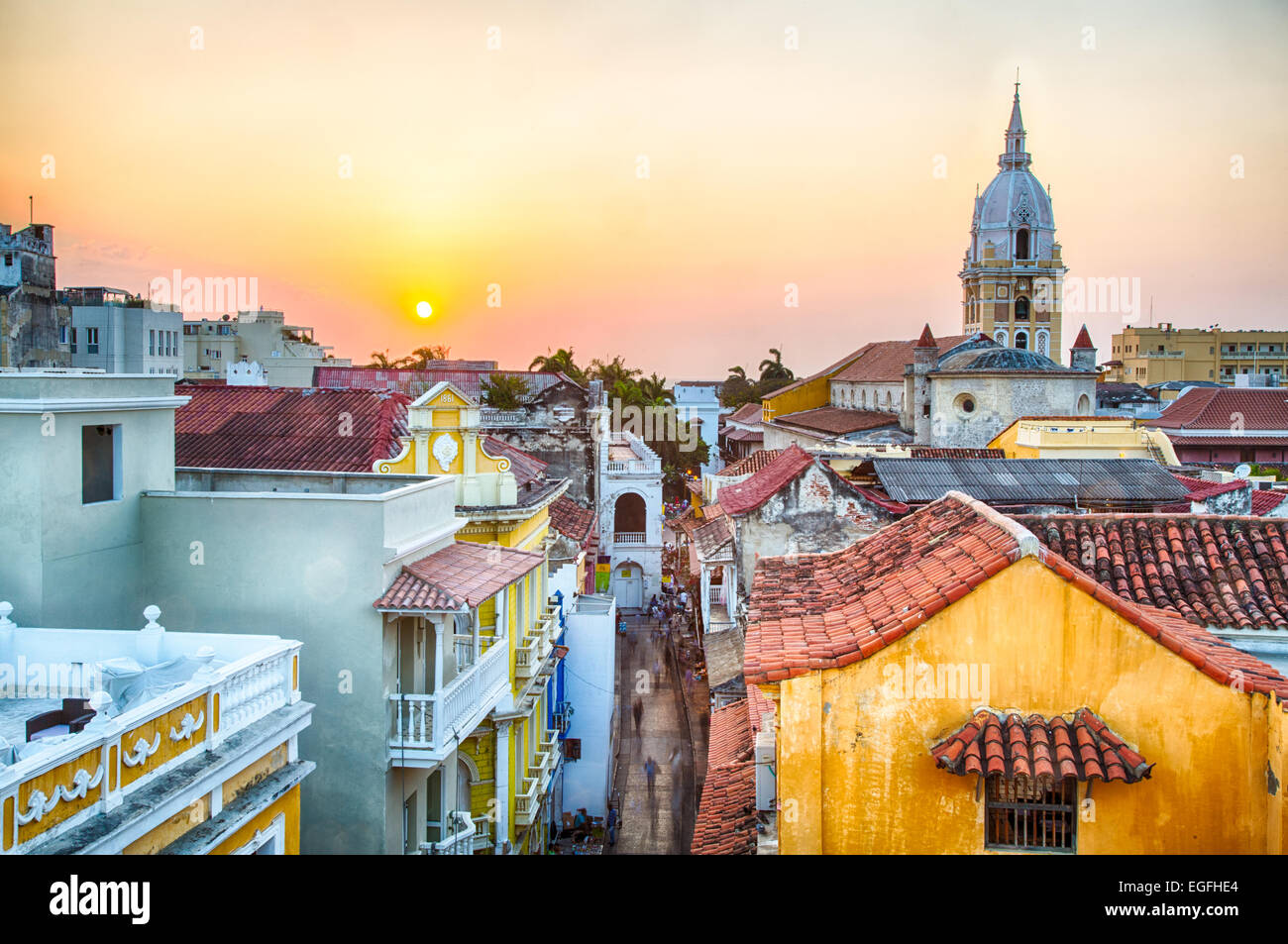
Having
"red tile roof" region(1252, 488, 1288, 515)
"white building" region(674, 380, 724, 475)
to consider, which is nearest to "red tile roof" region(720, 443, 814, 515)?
"red tile roof" region(1252, 488, 1288, 515)

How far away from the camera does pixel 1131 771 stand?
19.3ft

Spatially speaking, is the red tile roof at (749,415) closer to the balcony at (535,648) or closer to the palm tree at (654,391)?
the palm tree at (654,391)

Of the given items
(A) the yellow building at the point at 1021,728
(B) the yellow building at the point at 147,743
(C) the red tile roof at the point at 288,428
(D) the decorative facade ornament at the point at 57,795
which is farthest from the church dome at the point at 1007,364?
(D) the decorative facade ornament at the point at 57,795

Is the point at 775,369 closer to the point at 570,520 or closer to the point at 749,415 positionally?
the point at 749,415

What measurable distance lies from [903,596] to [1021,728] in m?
1.29

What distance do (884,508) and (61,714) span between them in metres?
12.4

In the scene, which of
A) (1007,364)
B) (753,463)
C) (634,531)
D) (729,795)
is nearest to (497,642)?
(729,795)

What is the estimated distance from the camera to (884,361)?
2037 inches

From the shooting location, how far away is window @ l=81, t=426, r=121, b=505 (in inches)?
388

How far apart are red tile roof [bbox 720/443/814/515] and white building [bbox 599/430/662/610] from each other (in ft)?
49.2

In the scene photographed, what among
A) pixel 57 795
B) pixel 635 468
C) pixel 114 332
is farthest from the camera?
pixel 635 468
